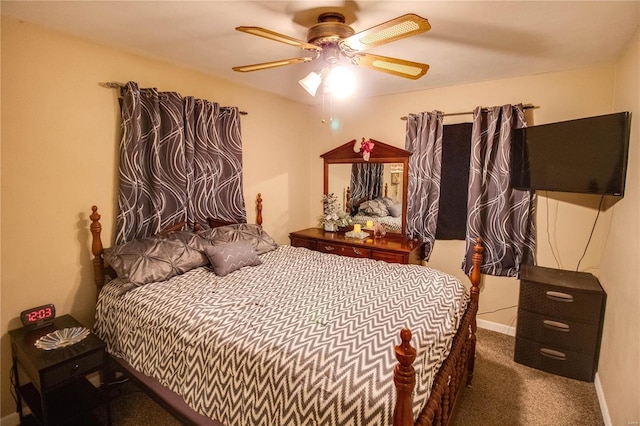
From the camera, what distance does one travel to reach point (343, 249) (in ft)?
11.5

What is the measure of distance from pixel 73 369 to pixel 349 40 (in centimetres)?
244

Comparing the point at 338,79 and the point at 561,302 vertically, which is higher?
the point at 338,79

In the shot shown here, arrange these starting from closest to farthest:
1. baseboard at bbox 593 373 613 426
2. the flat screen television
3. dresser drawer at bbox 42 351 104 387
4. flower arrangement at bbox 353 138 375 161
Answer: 1. dresser drawer at bbox 42 351 104 387
2. baseboard at bbox 593 373 613 426
3. the flat screen television
4. flower arrangement at bbox 353 138 375 161

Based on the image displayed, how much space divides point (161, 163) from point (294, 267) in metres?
1.40

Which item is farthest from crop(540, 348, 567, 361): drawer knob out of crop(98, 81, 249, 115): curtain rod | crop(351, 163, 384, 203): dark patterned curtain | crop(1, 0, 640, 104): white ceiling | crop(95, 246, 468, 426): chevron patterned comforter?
crop(98, 81, 249, 115): curtain rod

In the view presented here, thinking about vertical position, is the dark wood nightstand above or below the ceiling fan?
below

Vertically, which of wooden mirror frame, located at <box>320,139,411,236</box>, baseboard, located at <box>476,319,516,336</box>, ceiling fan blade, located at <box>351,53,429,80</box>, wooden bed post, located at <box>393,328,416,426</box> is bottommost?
baseboard, located at <box>476,319,516,336</box>

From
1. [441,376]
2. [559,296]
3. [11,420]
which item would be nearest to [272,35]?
[441,376]

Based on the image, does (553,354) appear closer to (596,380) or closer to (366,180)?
(596,380)

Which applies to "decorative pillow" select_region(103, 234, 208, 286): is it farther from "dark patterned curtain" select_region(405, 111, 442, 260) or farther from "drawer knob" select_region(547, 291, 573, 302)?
"drawer knob" select_region(547, 291, 573, 302)

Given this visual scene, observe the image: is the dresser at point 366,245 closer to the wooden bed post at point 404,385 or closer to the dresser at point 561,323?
the dresser at point 561,323

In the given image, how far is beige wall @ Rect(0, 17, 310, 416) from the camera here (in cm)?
194

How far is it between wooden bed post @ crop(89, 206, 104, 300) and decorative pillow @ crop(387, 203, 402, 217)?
2820mm

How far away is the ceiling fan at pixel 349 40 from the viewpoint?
1554mm
